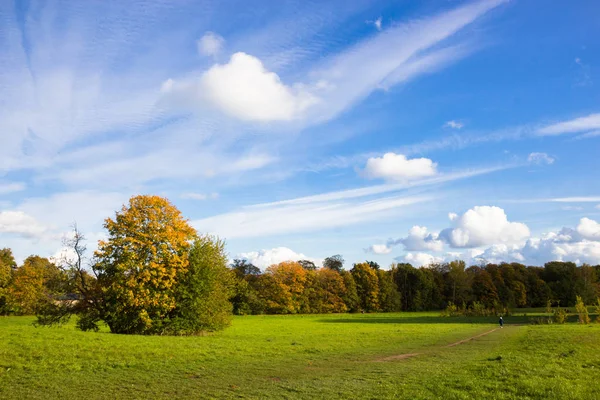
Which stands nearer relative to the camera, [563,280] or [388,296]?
[388,296]

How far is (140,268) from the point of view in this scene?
34.3 meters

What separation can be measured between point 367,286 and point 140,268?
290ft

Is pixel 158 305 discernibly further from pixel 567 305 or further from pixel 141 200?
pixel 567 305

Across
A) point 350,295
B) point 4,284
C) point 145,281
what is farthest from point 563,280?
point 4,284

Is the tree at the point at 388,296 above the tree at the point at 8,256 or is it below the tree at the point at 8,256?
below

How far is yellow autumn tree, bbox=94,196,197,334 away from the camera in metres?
33.8

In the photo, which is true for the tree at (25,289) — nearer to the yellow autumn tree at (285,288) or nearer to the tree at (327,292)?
the yellow autumn tree at (285,288)

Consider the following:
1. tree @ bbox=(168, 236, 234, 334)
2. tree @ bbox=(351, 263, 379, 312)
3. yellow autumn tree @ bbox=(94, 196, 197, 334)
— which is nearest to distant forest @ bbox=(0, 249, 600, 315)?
tree @ bbox=(351, 263, 379, 312)

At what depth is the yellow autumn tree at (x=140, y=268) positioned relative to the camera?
33.8 m

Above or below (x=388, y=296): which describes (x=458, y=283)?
above

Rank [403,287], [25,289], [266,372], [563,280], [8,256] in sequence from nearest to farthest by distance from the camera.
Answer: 1. [266,372]
2. [25,289]
3. [8,256]
4. [563,280]
5. [403,287]

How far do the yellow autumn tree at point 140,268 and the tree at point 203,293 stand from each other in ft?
2.79

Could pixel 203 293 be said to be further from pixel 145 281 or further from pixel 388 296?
pixel 388 296

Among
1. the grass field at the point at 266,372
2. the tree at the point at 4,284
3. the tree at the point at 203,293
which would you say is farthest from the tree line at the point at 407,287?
the grass field at the point at 266,372
